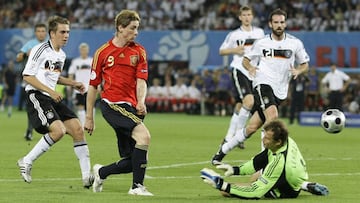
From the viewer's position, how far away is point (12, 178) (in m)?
15.8

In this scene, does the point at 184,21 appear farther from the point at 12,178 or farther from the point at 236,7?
the point at 12,178

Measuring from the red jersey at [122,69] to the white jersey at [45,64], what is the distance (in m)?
1.95

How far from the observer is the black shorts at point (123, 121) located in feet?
43.5

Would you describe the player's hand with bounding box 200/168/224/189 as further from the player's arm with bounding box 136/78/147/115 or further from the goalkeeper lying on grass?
the player's arm with bounding box 136/78/147/115

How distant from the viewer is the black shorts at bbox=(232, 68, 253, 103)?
21625 millimetres

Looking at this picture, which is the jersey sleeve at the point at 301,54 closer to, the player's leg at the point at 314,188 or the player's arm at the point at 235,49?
the player's arm at the point at 235,49

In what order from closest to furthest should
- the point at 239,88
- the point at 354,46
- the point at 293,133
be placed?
1. the point at 239,88
2. the point at 293,133
3. the point at 354,46

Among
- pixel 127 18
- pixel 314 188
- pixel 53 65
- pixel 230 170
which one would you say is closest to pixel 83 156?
pixel 53 65

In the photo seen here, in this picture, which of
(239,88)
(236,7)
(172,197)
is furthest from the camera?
(236,7)

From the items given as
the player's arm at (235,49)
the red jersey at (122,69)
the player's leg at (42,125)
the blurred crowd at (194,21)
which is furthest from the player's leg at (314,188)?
the blurred crowd at (194,21)

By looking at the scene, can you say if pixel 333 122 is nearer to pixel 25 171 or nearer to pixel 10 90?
pixel 25 171

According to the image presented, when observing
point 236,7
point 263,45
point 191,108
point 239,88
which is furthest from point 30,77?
point 236,7

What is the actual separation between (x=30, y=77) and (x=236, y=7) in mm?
31746

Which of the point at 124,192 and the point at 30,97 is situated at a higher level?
the point at 30,97
